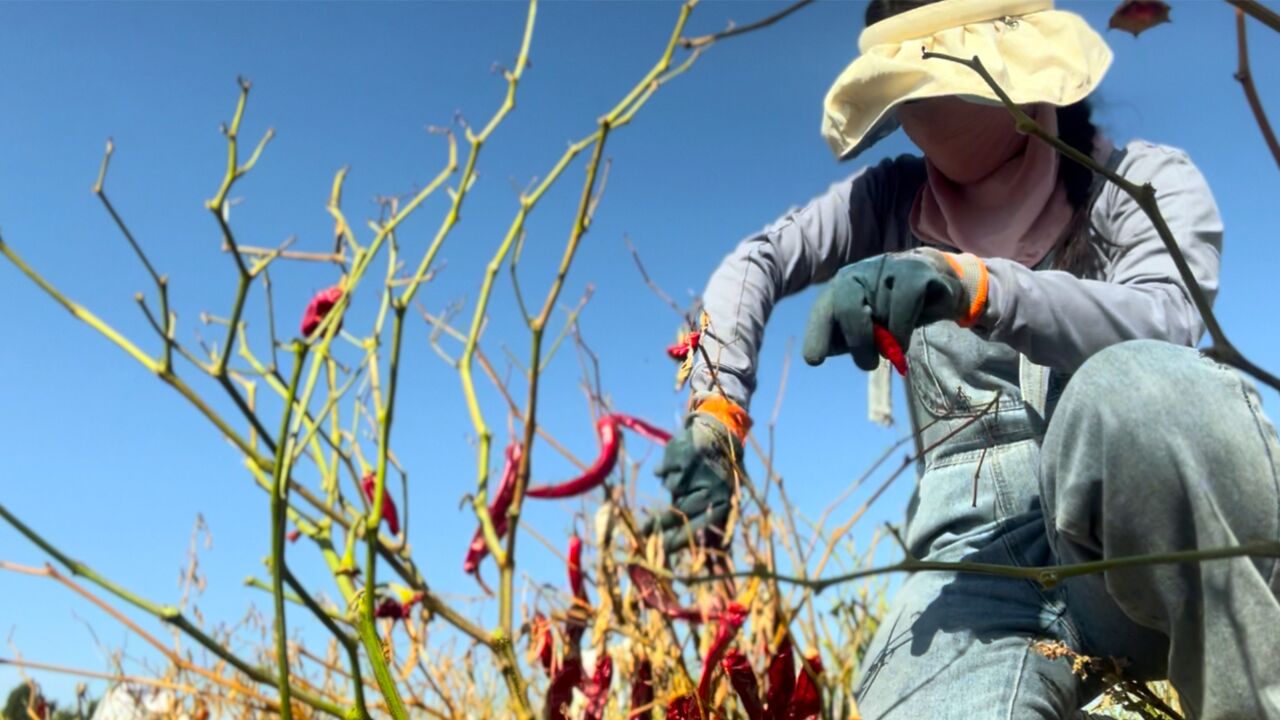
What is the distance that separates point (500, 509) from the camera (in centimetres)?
123

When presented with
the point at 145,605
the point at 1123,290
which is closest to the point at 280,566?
the point at 145,605

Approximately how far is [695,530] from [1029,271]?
1.56 feet

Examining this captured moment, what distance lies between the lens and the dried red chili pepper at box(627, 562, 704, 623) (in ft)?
4.29

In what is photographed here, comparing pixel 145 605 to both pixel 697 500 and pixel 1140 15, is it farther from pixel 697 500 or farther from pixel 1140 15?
pixel 1140 15

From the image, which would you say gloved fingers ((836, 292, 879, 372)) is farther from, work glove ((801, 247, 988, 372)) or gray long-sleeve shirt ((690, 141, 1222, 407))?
gray long-sleeve shirt ((690, 141, 1222, 407))

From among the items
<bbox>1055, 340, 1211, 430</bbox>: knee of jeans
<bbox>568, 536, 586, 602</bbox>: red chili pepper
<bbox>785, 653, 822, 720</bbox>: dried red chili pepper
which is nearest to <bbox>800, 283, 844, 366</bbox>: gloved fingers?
<bbox>1055, 340, 1211, 430</bbox>: knee of jeans

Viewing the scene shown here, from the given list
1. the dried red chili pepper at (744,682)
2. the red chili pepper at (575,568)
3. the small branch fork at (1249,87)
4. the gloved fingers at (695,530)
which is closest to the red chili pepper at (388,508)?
the red chili pepper at (575,568)

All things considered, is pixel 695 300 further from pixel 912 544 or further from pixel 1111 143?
pixel 1111 143

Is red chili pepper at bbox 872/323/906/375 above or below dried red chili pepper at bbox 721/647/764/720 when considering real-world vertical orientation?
above

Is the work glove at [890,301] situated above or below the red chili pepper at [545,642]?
above

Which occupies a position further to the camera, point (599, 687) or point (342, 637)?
point (599, 687)

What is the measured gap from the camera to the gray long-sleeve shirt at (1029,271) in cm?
105

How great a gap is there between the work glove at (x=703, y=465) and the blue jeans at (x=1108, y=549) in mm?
269

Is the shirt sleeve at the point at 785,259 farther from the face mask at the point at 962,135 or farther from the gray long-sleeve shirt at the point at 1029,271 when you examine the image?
the face mask at the point at 962,135
